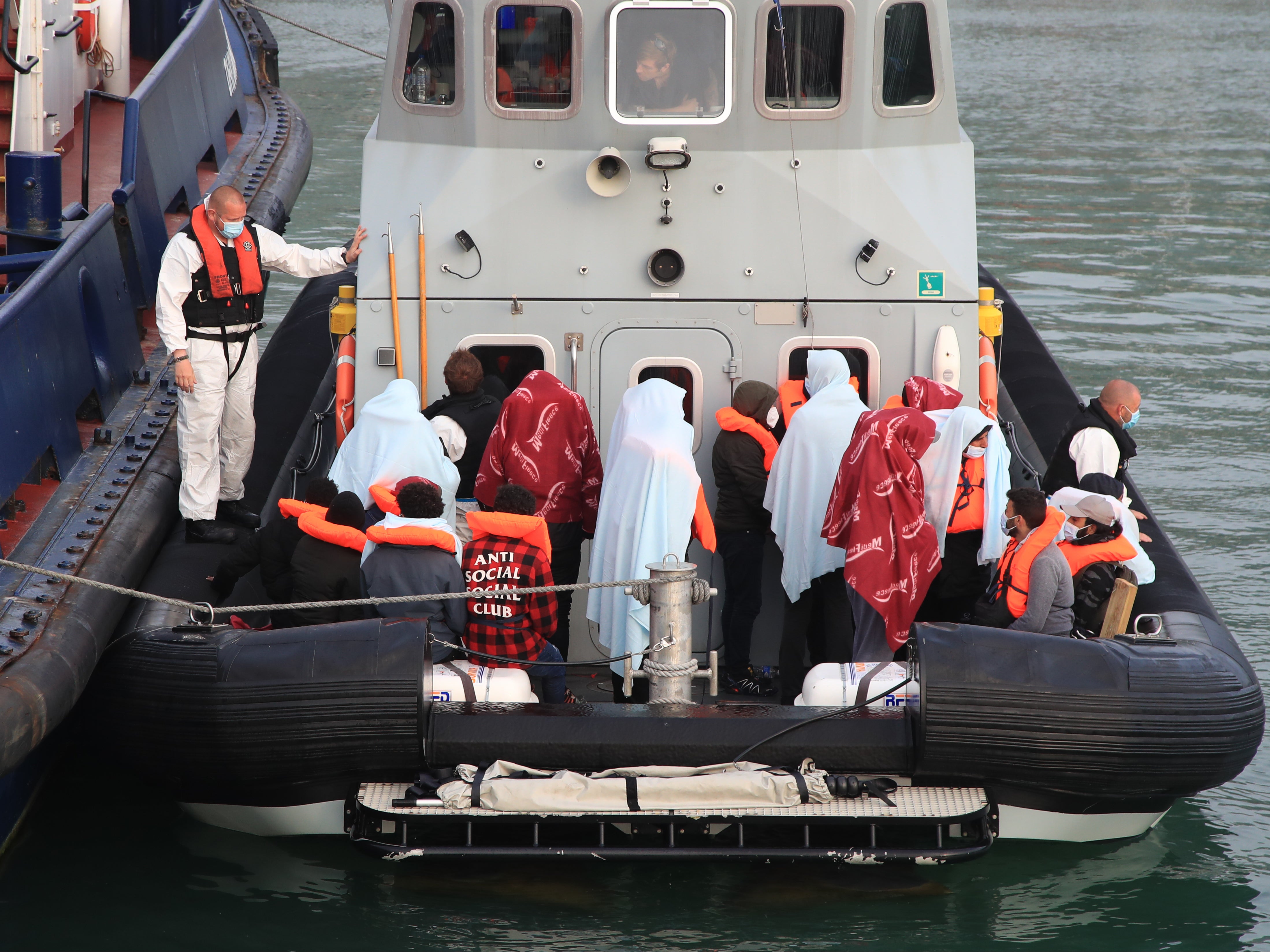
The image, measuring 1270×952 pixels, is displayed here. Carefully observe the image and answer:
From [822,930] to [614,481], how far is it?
1.75 m

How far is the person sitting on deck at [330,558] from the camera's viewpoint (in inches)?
207

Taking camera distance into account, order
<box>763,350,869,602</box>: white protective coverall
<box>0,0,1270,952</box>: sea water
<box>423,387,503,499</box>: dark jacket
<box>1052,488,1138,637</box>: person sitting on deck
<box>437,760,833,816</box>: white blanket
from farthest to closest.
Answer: <box>423,387,503,499</box>: dark jacket < <box>763,350,869,602</box>: white protective coverall < <box>1052,488,1138,637</box>: person sitting on deck < <box>0,0,1270,952</box>: sea water < <box>437,760,833,816</box>: white blanket

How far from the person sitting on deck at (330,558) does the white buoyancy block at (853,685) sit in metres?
A: 1.64

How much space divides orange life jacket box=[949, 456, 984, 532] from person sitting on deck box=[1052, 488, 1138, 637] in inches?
12.5

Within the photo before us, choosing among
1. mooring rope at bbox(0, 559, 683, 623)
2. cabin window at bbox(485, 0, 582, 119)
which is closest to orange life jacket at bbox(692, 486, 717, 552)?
mooring rope at bbox(0, 559, 683, 623)

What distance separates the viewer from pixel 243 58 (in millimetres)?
13195

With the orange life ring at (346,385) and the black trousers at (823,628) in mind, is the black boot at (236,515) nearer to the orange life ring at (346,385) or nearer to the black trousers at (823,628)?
the orange life ring at (346,385)

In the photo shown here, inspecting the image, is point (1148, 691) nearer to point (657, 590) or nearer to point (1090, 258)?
point (657, 590)

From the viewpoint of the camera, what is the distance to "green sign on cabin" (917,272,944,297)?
616 cm

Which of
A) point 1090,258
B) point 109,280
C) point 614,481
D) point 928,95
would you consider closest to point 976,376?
point 928,95

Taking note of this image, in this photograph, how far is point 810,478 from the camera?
5660mm

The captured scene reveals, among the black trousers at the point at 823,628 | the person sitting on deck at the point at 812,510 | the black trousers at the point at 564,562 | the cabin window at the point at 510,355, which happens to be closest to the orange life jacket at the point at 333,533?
the black trousers at the point at 564,562

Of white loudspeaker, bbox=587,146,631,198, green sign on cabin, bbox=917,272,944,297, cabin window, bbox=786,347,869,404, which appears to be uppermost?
white loudspeaker, bbox=587,146,631,198

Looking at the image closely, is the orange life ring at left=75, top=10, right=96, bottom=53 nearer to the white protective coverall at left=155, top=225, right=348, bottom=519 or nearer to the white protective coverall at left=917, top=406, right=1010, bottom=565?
the white protective coverall at left=155, top=225, right=348, bottom=519
